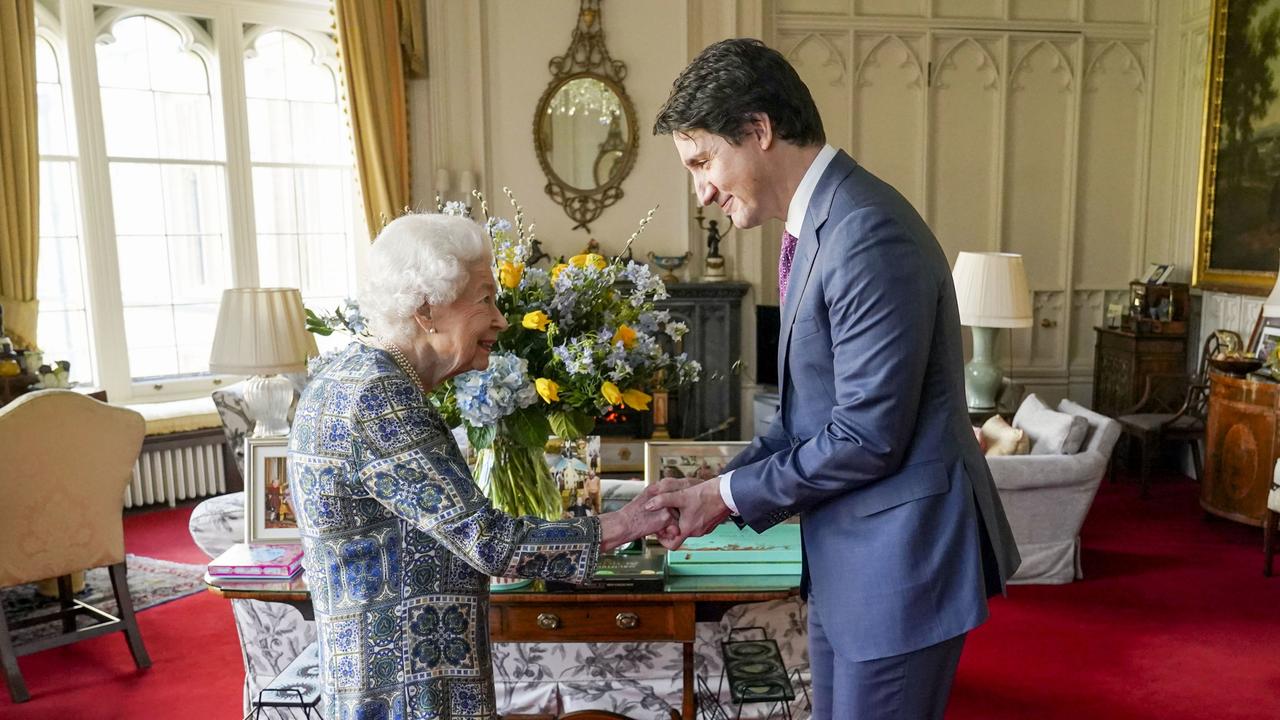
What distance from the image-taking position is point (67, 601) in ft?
13.4

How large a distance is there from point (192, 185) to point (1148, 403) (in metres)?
6.64

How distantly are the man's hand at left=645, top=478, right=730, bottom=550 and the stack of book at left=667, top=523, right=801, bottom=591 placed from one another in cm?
53

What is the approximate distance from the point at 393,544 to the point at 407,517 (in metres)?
0.09

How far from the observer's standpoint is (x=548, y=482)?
2422mm

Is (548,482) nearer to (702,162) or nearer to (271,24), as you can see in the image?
(702,162)

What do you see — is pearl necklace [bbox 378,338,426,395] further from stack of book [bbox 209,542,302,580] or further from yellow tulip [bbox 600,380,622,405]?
stack of book [bbox 209,542,302,580]

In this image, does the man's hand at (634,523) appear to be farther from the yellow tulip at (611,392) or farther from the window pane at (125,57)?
the window pane at (125,57)

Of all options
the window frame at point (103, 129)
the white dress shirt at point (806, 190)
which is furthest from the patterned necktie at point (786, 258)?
the window frame at point (103, 129)

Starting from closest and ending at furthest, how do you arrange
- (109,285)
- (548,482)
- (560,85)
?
(548,482), (109,285), (560,85)

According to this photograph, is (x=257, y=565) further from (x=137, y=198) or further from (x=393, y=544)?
(x=137, y=198)

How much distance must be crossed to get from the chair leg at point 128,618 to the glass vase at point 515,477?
7.26 feet

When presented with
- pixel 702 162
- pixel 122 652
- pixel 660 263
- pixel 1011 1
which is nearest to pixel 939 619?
pixel 702 162

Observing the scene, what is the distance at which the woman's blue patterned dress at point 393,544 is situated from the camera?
1512mm

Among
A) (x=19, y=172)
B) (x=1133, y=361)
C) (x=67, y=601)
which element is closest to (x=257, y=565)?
(x=67, y=601)
